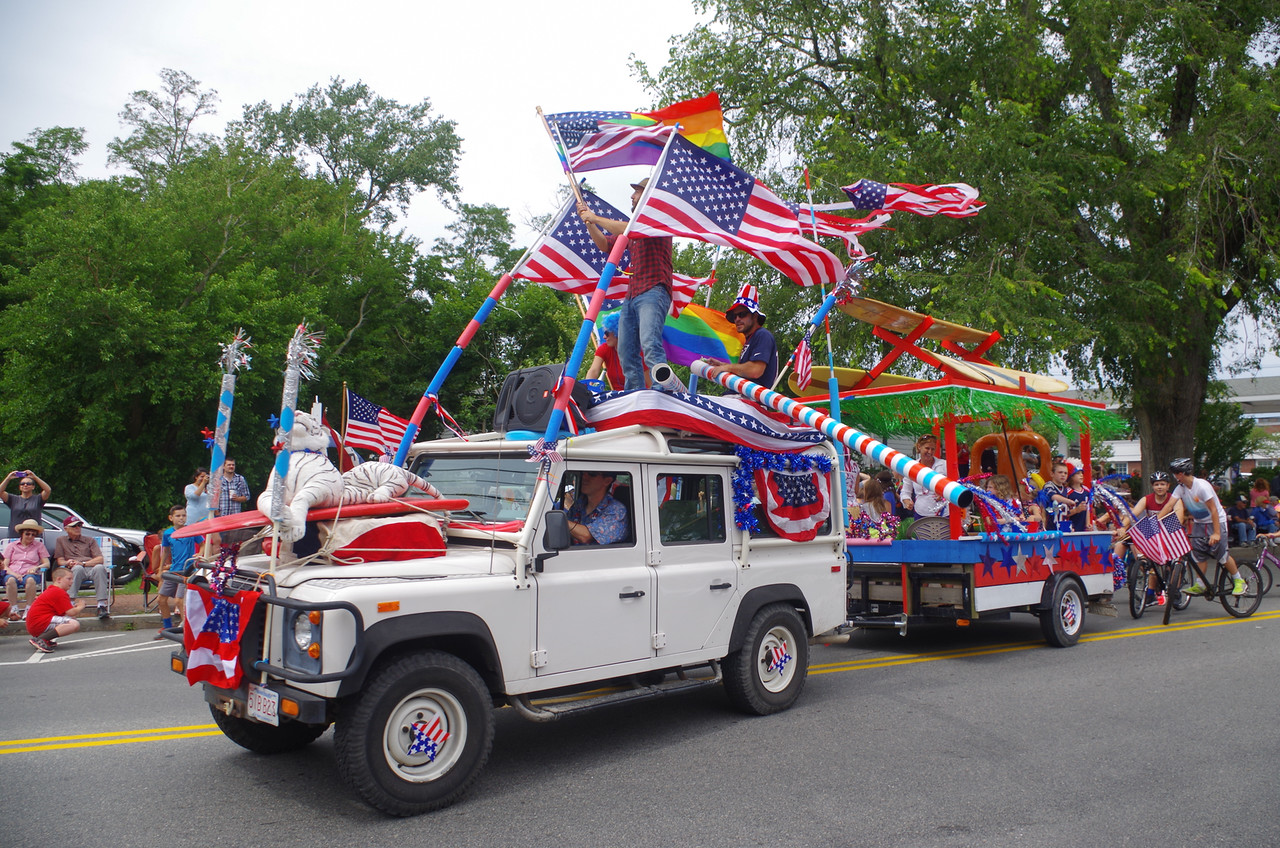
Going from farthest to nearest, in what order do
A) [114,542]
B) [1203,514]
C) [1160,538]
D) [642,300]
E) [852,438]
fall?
[114,542]
[1203,514]
[1160,538]
[642,300]
[852,438]

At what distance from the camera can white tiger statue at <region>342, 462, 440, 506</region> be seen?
5.01 meters

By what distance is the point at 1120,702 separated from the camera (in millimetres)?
6812

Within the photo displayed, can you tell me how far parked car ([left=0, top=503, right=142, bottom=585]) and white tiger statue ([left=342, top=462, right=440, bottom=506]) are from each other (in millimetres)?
10542

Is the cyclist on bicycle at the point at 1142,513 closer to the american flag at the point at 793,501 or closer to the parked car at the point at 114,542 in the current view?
the american flag at the point at 793,501

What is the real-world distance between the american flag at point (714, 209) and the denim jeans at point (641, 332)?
807 millimetres

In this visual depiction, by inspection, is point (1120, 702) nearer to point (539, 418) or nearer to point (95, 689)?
point (539, 418)

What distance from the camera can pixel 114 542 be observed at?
45.7 ft

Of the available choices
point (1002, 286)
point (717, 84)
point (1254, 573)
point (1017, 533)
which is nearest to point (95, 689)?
point (1017, 533)

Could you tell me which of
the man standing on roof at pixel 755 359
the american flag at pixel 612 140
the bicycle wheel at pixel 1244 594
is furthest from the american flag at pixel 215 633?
the bicycle wheel at pixel 1244 594

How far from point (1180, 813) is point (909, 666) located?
380cm

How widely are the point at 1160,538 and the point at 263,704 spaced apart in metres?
10.5

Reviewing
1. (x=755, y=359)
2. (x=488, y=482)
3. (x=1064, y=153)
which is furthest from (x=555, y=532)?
(x=1064, y=153)

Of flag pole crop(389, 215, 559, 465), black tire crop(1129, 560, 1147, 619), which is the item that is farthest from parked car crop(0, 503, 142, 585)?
black tire crop(1129, 560, 1147, 619)

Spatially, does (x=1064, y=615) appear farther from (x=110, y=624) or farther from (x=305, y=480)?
(x=110, y=624)
